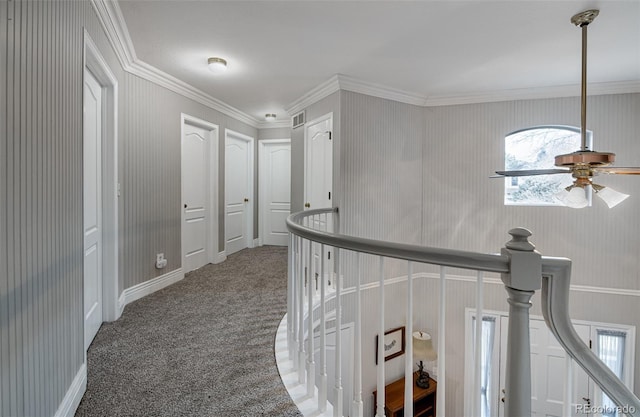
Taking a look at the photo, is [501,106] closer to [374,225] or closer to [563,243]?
[563,243]

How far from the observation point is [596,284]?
3.81m

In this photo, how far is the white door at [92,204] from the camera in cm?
216

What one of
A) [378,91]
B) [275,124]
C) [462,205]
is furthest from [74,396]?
[275,124]

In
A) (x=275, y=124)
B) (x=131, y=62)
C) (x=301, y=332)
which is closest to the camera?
(x=301, y=332)

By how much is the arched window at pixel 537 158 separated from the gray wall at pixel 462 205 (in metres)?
0.12

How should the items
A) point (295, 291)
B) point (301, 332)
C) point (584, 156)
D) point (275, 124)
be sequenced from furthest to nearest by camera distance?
1. point (275, 124)
2. point (584, 156)
3. point (295, 291)
4. point (301, 332)

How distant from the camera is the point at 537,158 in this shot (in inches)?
161

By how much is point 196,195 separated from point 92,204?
6.04 feet

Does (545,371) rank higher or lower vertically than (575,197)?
lower

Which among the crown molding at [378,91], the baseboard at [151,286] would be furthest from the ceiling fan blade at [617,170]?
the baseboard at [151,286]

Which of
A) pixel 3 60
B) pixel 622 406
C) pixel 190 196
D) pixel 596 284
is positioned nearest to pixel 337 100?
pixel 190 196

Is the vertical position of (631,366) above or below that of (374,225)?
below

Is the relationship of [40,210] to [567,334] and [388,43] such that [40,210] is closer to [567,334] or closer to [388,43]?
[567,334]

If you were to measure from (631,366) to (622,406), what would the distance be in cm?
439
